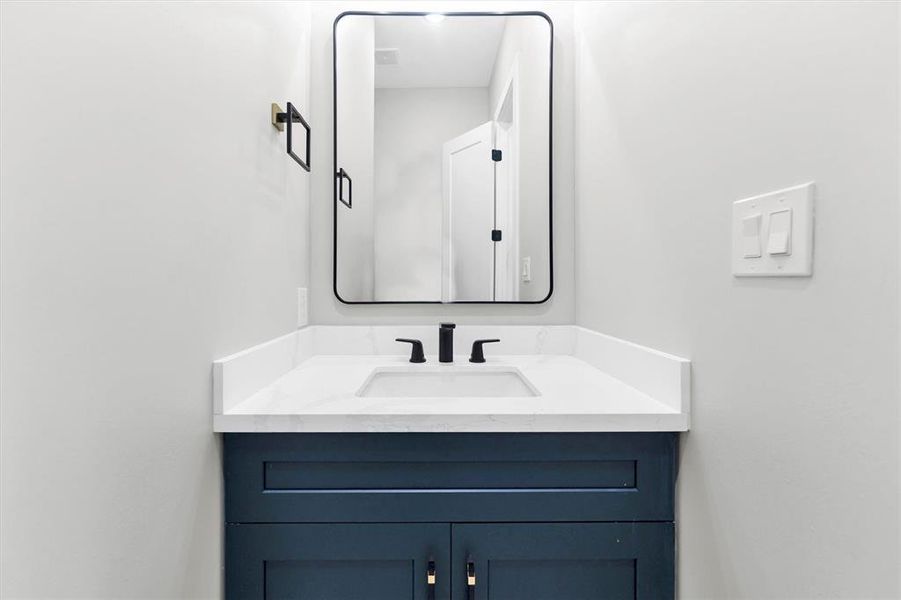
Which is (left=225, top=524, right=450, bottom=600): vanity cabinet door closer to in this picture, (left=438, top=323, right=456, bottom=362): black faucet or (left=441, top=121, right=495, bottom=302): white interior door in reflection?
(left=438, top=323, right=456, bottom=362): black faucet

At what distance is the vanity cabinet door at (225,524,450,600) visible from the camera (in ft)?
3.18

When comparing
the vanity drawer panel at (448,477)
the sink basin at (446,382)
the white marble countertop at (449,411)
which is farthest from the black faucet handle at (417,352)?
the vanity drawer panel at (448,477)

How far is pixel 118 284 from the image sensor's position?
0.63 m

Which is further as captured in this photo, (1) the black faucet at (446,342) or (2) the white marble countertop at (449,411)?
(1) the black faucet at (446,342)

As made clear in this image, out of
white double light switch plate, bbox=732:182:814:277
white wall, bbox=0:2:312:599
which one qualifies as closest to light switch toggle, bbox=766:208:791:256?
white double light switch plate, bbox=732:182:814:277

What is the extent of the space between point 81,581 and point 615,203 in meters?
1.20

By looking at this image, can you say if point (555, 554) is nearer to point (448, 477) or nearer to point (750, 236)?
point (448, 477)

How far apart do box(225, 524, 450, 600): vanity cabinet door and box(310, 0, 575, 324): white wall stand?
74cm

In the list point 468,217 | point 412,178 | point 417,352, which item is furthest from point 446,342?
point 412,178

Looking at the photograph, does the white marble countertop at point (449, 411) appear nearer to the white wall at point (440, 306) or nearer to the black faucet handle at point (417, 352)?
the black faucet handle at point (417, 352)

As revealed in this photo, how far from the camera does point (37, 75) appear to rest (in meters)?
0.50

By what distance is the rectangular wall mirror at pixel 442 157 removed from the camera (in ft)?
5.18

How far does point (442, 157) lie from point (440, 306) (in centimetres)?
45

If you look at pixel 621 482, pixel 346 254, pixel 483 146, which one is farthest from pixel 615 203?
pixel 346 254
